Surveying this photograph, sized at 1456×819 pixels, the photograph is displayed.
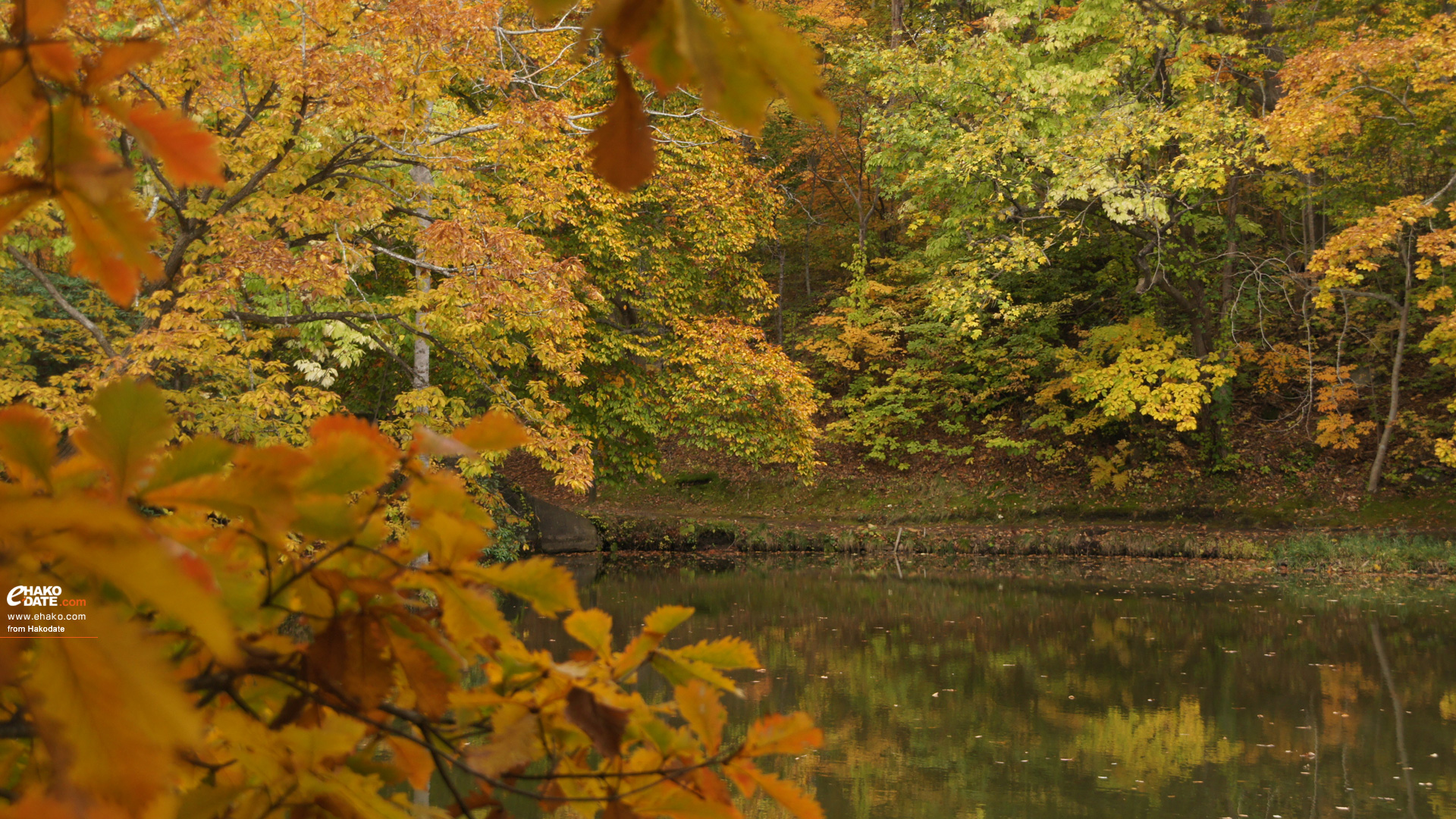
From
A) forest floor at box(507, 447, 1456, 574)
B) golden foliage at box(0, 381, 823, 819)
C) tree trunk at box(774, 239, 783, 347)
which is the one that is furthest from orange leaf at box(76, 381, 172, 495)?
tree trunk at box(774, 239, 783, 347)

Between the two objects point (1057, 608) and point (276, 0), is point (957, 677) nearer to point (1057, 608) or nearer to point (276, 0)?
point (1057, 608)

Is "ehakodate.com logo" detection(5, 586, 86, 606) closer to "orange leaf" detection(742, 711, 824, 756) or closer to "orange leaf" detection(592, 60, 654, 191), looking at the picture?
"orange leaf" detection(592, 60, 654, 191)

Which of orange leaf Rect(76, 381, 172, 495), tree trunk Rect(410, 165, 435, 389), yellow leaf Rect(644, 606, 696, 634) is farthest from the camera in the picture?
tree trunk Rect(410, 165, 435, 389)

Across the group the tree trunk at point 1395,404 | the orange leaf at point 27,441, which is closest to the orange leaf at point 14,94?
the orange leaf at point 27,441

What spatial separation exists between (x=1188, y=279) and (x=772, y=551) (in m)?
8.59

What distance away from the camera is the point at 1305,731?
686 cm

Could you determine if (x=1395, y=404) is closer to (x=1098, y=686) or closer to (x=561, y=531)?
(x=1098, y=686)

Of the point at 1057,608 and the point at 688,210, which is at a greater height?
the point at 688,210

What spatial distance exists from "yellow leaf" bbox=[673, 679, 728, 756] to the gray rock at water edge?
15944mm

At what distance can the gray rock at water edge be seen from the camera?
1667cm

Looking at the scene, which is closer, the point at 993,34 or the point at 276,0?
the point at 276,0

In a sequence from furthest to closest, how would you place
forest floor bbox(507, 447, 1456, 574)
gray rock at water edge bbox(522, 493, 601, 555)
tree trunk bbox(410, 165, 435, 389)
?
gray rock at water edge bbox(522, 493, 601, 555) → forest floor bbox(507, 447, 1456, 574) → tree trunk bbox(410, 165, 435, 389)

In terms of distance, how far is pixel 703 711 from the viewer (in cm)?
81

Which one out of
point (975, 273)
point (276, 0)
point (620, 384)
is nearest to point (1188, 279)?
point (975, 273)
